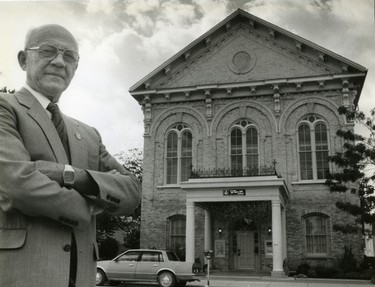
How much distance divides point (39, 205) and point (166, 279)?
1379 centimetres

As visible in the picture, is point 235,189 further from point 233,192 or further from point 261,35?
point 261,35

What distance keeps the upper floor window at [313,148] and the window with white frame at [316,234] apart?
182 centimetres

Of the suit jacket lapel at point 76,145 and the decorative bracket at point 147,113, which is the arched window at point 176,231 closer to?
the decorative bracket at point 147,113

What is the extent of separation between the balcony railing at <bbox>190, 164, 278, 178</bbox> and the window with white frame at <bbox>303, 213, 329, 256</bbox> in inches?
113

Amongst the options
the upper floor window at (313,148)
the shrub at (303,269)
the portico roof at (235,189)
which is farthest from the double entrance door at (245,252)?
the upper floor window at (313,148)

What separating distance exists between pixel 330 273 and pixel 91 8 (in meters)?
16.7

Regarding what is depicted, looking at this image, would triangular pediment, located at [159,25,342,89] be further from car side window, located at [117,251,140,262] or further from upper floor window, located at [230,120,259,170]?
car side window, located at [117,251,140,262]

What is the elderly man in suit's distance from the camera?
1593mm

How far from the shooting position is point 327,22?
16.9 feet

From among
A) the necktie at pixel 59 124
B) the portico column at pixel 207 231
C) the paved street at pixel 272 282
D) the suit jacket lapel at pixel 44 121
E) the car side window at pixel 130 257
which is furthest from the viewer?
the portico column at pixel 207 231

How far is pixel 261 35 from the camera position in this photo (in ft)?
73.7

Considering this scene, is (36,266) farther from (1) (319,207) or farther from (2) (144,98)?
(2) (144,98)

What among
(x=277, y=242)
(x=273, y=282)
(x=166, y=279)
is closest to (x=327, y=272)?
(x=277, y=242)

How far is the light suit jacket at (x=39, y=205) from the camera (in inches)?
62.1
